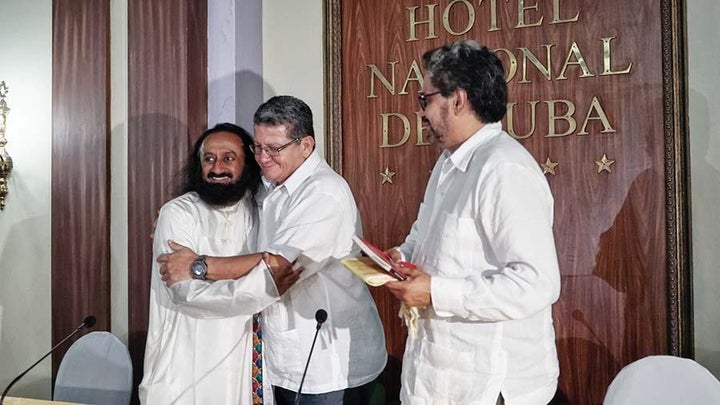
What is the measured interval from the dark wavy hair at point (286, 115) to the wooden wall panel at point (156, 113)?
3.38 feet

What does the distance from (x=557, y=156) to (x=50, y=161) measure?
8.62ft

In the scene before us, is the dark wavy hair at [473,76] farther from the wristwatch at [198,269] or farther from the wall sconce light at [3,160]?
the wall sconce light at [3,160]

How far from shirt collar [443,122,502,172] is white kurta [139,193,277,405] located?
99 centimetres

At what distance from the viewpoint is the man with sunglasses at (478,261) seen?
1.54 meters

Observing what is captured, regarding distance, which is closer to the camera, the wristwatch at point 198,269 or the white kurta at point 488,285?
the white kurta at point 488,285

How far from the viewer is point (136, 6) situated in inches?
132

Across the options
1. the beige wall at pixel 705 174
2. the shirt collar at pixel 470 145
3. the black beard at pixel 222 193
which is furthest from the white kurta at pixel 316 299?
the beige wall at pixel 705 174

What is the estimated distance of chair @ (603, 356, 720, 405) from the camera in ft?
6.72

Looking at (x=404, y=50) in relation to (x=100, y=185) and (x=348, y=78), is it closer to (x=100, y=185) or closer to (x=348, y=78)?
(x=348, y=78)

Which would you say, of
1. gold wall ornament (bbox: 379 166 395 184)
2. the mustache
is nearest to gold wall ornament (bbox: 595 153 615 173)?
gold wall ornament (bbox: 379 166 395 184)

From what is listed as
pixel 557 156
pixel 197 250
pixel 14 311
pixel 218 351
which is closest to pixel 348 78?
pixel 557 156

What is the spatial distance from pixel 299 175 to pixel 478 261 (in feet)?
2.79

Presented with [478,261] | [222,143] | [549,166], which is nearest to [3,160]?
[222,143]

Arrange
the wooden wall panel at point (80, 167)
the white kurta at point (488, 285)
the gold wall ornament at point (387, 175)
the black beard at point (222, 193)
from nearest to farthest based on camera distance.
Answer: the white kurta at point (488, 285) < the black beard at point (222, 193) < the gold wall ornament at point (387, 175) < the wooden wall panel at point (80, 167)
